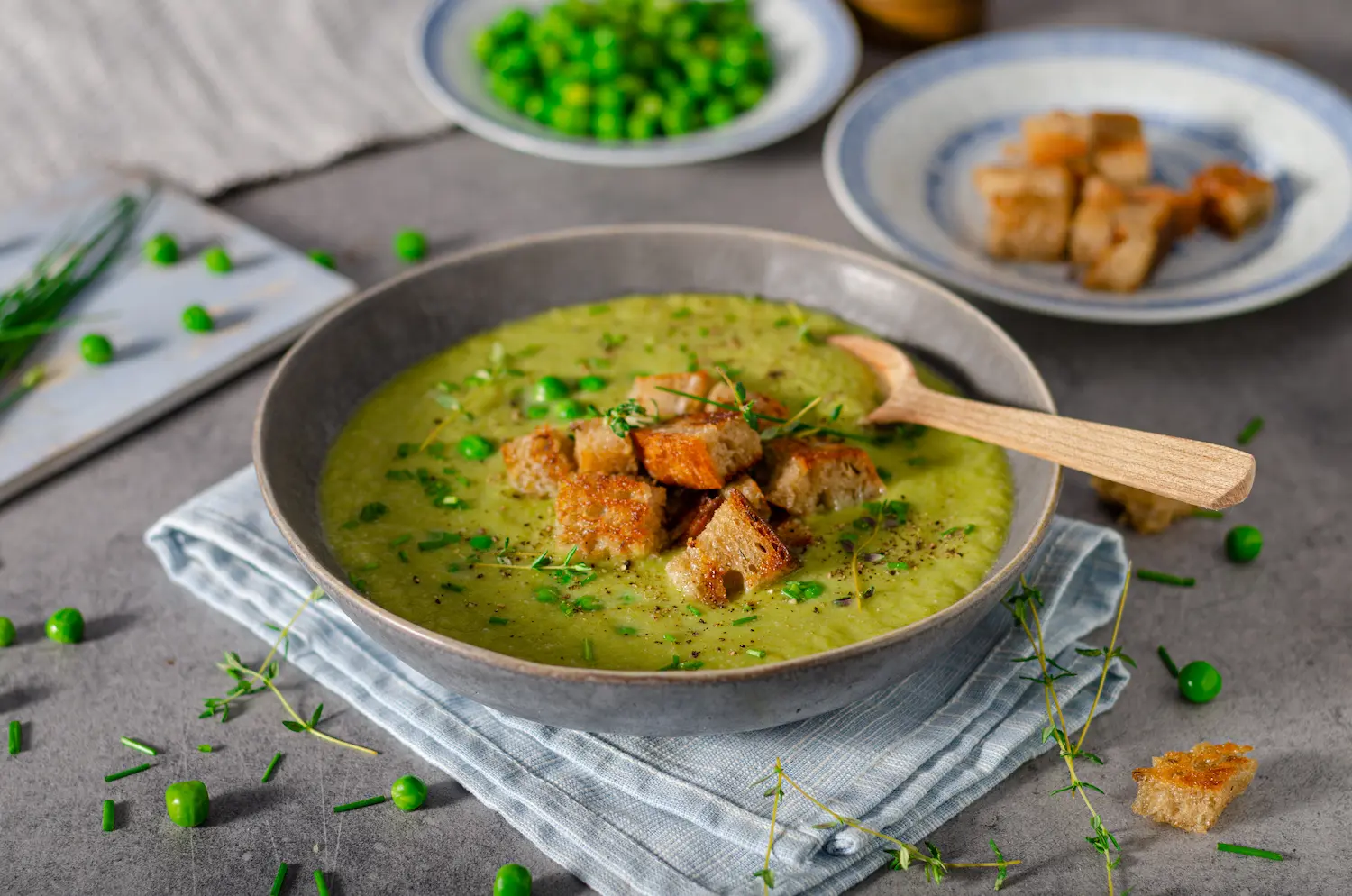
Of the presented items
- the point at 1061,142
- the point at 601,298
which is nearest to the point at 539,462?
the point at 601,298

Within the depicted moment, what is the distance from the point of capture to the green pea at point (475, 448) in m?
3.16

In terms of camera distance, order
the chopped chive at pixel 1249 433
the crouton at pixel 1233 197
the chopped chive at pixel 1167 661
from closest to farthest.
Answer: the chopped chive at pixel 1167 661 → the chopped chive at pixel 1249 433 → the crouton at pixel 1233 197

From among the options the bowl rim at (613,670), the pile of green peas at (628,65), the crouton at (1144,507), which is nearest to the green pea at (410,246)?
the pile of green peas at (628,65)

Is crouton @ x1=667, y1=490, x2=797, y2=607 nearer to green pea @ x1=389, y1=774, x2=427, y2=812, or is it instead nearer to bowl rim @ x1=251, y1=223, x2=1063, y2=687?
bowl rim @ x1=251, y1=223, x2=1063, y2=687

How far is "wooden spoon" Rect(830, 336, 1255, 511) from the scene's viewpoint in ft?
8.37

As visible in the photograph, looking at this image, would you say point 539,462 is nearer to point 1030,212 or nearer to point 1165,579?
point 1165,579

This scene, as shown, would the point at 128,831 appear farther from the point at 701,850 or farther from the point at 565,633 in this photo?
the point at 701,850

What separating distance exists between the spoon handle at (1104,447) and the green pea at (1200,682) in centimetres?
49

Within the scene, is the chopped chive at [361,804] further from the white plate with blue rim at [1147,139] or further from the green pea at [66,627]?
the white plate with blue rim at [1147,139]

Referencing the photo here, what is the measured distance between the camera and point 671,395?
10.4ft

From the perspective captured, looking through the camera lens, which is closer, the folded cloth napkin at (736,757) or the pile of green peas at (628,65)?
the folded cloth napkin at (736,757)

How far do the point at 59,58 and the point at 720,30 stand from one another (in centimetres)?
290

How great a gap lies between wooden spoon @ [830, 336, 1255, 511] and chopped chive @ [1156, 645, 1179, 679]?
0.41 m

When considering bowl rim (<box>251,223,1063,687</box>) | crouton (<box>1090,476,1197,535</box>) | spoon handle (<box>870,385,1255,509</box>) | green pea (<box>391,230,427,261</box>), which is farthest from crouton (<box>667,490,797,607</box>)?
green pea (<box>391,230,427,261</box>)
